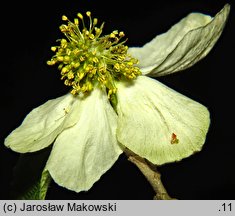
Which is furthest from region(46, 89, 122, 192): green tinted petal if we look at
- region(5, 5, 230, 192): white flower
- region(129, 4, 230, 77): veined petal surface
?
region(129, 4, 230, 77): veined petal surface

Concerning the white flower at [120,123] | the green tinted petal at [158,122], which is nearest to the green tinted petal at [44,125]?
the white flower at [120,123]

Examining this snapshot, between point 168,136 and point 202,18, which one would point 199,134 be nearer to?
point 168,136

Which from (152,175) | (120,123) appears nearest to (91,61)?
(120,123)

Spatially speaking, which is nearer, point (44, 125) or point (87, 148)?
point (87, 148)

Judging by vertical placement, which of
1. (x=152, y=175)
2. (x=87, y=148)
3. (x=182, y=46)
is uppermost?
(x=182, y=46)

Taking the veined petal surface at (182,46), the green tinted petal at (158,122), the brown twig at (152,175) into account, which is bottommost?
the brown twig at (152,175)

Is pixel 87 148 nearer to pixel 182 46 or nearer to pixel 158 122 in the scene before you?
pixel 158 122

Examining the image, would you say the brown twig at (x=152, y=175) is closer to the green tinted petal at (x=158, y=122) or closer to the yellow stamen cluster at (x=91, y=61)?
the green tinted petal at (x=158, y=122)
